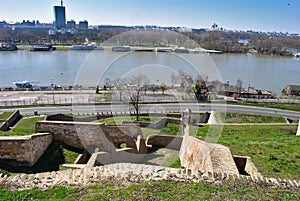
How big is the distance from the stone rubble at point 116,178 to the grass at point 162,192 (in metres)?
0.24

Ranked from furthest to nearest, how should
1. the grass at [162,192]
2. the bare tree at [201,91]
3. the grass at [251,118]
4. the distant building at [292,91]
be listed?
the distant building at [292,91], the bare tree at [201,91], the grass at [251,118], the grass at [162,192]

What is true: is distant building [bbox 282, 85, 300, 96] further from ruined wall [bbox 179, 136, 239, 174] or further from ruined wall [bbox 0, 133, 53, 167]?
ruined wall [bbox 0, 133, 53, 167]

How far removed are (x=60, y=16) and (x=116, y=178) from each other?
204713 mm

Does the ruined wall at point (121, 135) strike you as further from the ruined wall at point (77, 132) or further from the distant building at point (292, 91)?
the distant building at point (292, 91)

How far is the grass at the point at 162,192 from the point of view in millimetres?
5539

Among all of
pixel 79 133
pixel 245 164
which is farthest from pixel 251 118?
pixel 79 133

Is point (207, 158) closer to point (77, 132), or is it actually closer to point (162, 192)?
point (162, 192)

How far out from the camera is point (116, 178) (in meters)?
6.48

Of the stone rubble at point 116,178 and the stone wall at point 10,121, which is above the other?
the stone rubble at point 116,178

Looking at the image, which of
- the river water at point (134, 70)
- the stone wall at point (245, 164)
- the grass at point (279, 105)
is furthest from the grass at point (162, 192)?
the river water at point (134, 70)

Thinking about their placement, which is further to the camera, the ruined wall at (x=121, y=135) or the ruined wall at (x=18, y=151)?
the ruined wall at (x=121, y=135)

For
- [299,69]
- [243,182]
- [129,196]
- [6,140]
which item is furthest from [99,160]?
[299,69]

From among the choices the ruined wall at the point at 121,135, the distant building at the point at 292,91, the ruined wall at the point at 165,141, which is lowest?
the distant building at the point at 292,91

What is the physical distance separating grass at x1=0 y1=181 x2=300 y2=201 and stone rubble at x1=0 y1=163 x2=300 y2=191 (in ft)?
0.78
